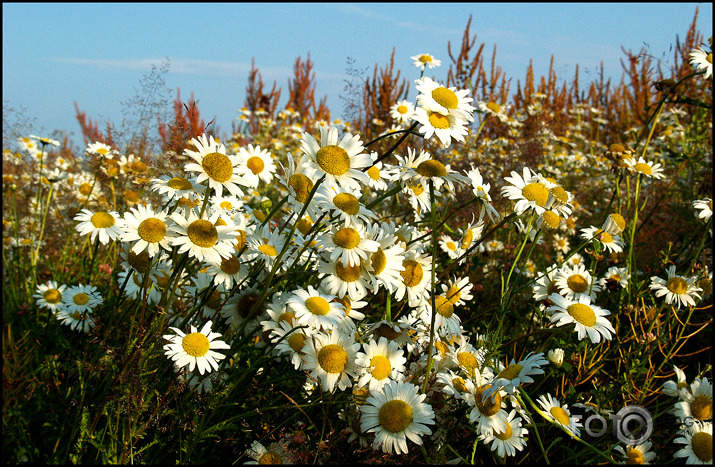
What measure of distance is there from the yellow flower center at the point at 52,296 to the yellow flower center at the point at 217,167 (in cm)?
144

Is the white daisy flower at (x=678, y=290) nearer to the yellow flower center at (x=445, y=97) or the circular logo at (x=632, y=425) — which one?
the circular logo at (x=632, y=425)

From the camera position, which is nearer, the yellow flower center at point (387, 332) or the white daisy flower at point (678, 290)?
the yellow flower center at point (387, 332)

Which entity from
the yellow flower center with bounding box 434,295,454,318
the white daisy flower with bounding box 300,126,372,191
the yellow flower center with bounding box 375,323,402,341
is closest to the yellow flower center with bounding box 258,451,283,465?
the yellow flower center with bounding box 375,323,402,341

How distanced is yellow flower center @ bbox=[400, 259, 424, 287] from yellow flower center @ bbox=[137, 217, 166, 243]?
785 mm

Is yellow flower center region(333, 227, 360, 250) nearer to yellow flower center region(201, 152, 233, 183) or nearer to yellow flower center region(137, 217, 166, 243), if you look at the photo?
yellow flower center region(201, 152, 233, 183)

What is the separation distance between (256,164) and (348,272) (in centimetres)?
96

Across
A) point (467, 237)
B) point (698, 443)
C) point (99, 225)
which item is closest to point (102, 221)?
point (99, 225)

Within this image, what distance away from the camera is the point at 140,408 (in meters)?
1.55

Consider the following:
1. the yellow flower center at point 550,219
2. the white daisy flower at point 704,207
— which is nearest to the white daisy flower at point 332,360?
the yellow flower center at point 550,219

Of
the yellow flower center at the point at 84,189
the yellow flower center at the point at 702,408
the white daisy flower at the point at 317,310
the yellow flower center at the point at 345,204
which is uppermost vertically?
the yellow flower center at the point at 345,204

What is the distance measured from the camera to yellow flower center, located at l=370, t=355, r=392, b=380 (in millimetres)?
1585

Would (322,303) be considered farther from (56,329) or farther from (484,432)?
(56,329)

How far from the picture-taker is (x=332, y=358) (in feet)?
4.99

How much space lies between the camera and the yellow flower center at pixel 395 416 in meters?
1.44
